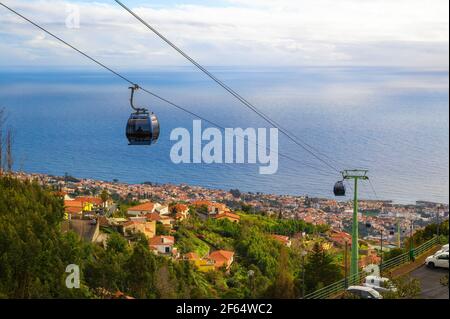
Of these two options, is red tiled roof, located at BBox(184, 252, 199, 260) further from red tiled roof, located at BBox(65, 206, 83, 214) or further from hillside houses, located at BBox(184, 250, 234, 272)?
red tiled roof, located at BBox(65, 206, 83, 214)

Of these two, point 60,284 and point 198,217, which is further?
point 198,217

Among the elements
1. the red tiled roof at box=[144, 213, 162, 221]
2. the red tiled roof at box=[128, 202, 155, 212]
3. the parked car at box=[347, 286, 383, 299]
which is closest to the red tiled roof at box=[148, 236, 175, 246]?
the red tiled roof at box=[144, 213, 162, 221]

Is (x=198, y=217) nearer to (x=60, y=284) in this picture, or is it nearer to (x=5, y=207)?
(x=5, y=207)

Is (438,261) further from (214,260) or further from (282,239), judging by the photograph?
(282,239)

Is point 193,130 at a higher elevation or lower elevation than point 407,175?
higher

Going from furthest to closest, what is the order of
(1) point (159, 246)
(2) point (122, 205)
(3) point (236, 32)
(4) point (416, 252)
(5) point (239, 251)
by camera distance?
(3) point (236, 32) < (2) point (122, 205) < (5) point (239, 251) < (1) point (159, 246) < (4) point (416, 252)

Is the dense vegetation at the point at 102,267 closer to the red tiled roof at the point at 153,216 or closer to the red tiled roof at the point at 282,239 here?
the red tiled roof at the point at 282,239

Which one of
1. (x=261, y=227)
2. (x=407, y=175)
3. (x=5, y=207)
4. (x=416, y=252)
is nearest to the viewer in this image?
(x=416, y=252)
